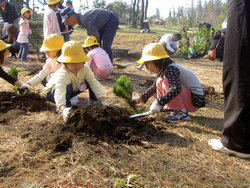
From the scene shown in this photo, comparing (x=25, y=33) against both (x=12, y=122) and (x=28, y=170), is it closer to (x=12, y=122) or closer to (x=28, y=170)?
(x=12, y=122)

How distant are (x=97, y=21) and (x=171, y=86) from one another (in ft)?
10.9

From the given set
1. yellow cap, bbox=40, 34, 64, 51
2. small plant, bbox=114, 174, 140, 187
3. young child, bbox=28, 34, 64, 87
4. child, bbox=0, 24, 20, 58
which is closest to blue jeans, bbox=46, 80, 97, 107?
young child, bbox=28, 34, 64, 87

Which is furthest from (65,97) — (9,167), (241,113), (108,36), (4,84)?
(108,36)

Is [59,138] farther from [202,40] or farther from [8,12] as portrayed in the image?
[202,40]

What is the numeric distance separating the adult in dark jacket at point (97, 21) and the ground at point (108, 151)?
2.61m

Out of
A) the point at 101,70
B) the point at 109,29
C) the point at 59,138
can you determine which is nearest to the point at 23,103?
the point at 59,138

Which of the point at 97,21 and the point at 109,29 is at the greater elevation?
the point at 97,21

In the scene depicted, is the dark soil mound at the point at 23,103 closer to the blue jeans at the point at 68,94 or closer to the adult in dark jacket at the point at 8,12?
the blue jeans at the point at 68,94

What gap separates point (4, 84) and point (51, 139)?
2993 millimetres

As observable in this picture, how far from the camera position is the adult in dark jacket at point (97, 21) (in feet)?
15.9

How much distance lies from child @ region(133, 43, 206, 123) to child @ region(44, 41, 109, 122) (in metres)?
0.77

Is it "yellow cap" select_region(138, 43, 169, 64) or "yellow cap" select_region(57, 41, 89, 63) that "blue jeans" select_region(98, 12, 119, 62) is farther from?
"yellow cap" select_region(138, 43, 169, 64)

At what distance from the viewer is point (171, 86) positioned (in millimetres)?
2648

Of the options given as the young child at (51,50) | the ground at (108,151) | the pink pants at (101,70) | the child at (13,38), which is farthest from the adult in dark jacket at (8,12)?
the ground at (108,151)
